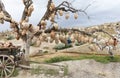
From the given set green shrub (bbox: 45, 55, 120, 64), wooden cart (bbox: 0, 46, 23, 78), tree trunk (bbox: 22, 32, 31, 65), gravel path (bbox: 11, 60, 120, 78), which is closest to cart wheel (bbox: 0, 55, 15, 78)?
wooden cart (bbox: 0, 46, 23, 78)

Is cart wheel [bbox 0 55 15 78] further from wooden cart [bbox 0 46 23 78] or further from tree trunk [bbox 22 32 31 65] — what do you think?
tree trunk [bbox 22 32 31 65]

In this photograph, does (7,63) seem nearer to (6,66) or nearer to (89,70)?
(6,66)

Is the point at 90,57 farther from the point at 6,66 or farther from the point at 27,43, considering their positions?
the point at 6,66

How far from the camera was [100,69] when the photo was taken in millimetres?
22031

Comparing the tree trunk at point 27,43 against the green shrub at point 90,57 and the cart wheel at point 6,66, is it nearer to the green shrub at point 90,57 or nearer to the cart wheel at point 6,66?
the cart wheel at point 6,66

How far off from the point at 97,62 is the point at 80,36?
249 inches

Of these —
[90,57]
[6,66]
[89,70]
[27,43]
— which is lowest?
[89,70]

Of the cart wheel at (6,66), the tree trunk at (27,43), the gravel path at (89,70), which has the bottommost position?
the gravel path at (89,70)

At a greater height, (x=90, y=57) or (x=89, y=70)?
(x=90, y=57)

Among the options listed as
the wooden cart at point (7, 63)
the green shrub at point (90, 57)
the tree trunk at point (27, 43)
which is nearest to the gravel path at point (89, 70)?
the green shrub at point (90, 57)

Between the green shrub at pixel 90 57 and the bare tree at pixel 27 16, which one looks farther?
the green shrub at pixel 90 57

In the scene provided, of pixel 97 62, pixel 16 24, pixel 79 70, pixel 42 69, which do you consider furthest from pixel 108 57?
pixel 16 24

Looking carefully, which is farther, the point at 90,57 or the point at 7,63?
the point at 90,57

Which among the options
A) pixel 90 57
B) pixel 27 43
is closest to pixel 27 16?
pixel 27 43
